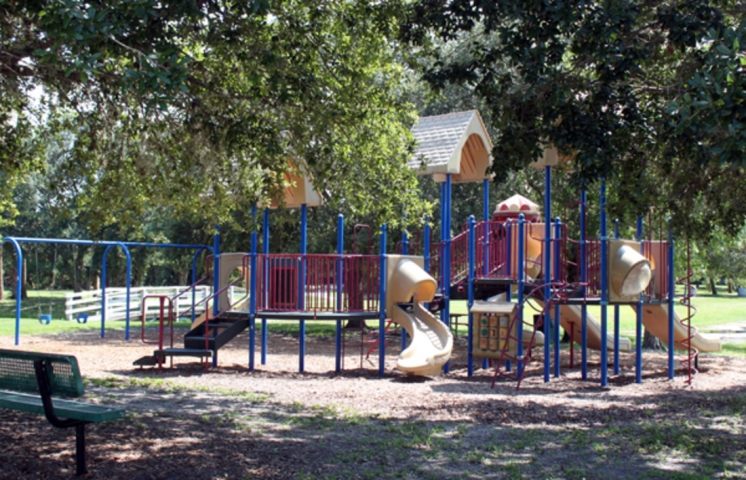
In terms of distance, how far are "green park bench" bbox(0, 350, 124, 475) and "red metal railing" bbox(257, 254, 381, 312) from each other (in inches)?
298

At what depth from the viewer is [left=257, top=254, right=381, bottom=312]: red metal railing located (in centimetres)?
1398

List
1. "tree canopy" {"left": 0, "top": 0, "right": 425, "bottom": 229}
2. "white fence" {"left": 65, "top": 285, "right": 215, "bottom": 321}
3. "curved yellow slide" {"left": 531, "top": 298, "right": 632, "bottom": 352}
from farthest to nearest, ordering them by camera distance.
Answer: "white fence" {"left": 65, "top": 285, "right": 215, "bottom": 321} < "curved yellow slide" {"left": 531, "top": 298, "right": 632, "bottom": 352} < "tree canopy" {"left": 0, "top": 0, "right": 425, "bottom": 229}

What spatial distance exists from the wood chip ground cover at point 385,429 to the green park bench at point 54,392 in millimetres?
382

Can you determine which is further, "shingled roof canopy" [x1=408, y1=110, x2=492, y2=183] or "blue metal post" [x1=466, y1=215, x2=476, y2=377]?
"shingled roof canopy" [x1=408, y1=110, x2=492, y2=183]

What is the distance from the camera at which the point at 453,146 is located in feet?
48.6

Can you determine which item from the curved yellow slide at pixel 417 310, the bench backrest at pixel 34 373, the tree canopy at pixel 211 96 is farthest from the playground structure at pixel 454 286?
the bench backrest at pixel 34 373

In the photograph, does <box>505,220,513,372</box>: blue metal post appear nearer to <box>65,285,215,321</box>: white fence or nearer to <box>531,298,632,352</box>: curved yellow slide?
<box>531,298,632,352</box>: curved yellow slide

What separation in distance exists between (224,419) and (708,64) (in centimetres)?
584

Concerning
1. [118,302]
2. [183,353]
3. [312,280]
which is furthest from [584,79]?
[118,302]

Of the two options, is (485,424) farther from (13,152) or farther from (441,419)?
(13,152)

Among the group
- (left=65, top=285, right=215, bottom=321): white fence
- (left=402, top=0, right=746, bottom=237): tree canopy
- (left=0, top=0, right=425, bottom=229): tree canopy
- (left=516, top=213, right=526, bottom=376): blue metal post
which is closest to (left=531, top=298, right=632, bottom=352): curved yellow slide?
(left=516, top=213, right=526, bottom=376): blue metal post

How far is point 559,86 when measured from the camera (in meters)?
8.45

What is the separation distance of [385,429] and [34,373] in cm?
344

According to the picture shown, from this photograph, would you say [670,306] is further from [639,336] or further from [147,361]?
[147,361]
